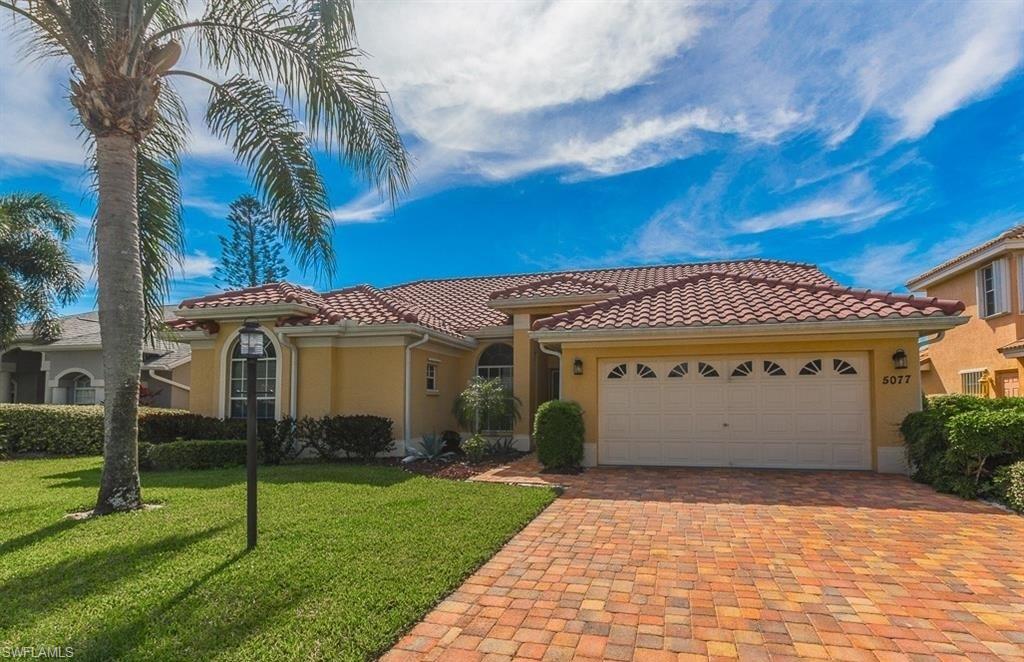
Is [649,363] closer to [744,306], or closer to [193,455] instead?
[744,306]

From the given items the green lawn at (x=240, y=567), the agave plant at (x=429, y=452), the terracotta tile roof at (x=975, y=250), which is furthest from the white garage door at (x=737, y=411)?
the terracotta tile roof at (x=975, y=250)

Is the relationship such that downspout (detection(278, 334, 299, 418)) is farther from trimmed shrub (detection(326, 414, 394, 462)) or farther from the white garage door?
the white garage door

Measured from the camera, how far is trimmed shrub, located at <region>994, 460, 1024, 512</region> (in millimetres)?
7697

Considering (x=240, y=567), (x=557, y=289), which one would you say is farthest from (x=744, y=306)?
(x=240, y=567)

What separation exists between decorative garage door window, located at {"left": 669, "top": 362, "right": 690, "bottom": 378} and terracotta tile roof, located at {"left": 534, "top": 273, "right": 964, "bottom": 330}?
1.11 m

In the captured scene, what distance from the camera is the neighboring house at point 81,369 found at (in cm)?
2125

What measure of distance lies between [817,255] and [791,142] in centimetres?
820

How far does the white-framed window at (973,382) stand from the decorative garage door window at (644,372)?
13437 mm

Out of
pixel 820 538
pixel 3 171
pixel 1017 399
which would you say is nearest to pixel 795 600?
pixel 820 538

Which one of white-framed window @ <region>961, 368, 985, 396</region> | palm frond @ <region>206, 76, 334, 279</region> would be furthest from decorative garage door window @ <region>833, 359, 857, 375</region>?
white-framed window @ <region>961, 368, 985, 396</region>

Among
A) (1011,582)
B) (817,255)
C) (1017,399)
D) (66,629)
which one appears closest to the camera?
(66,629)

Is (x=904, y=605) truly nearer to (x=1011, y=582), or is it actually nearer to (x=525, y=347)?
(x=1011, y=582)

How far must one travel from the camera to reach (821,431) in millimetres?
11422

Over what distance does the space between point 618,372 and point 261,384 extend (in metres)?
9.43
